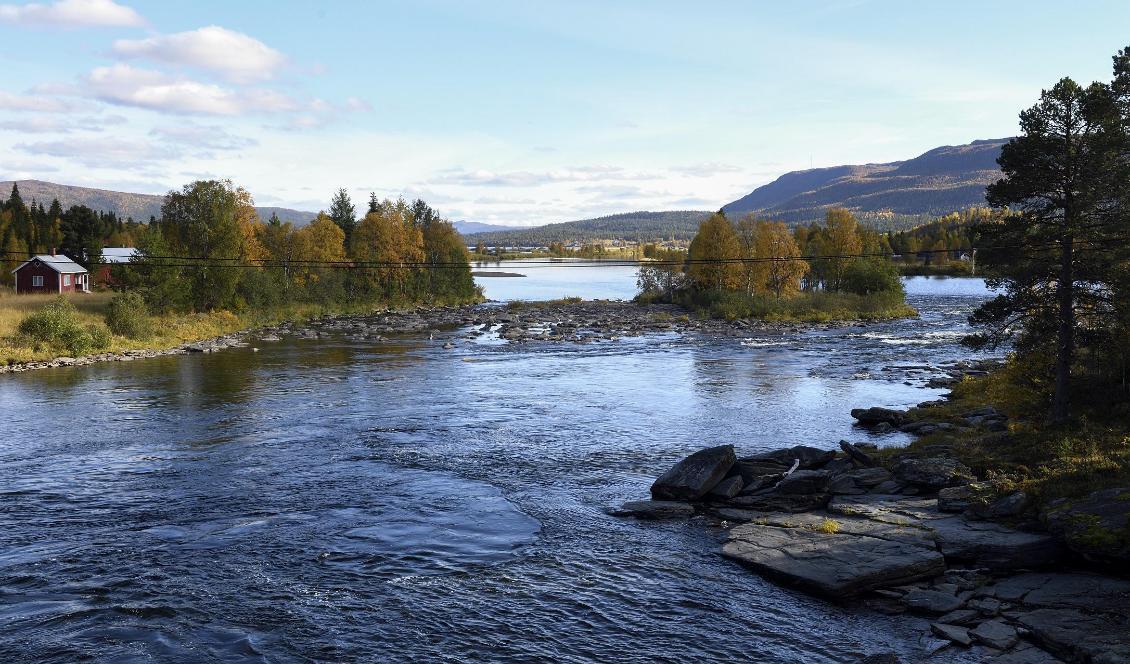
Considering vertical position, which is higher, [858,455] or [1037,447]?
[1037,447]

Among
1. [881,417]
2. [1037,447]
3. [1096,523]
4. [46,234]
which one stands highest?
[46,234]

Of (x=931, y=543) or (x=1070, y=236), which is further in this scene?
(x=1070, y=236)

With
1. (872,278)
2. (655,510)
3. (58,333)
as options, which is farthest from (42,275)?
(872,278)

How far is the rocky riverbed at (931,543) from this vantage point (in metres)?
12.3

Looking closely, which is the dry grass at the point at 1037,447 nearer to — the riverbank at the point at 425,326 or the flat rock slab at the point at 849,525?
the flat rock slab at the point at 849,525

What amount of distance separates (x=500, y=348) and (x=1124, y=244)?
130ft

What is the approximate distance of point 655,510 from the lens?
18969mm

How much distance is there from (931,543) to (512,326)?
57117 mm

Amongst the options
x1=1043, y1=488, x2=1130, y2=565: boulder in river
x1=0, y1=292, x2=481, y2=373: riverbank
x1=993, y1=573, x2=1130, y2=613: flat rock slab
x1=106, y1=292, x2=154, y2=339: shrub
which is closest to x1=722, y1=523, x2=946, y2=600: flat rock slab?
x1=993, y1=573, x2=1130, y2=613: flat rock slab

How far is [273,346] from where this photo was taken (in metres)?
55.6

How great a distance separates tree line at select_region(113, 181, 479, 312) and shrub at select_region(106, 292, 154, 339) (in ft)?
18.8

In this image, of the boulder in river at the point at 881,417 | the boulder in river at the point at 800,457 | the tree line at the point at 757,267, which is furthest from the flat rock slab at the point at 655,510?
the tree line at the point at 757,267

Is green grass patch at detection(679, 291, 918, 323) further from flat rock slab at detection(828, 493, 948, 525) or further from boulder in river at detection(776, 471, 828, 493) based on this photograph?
flat rock slab at detection(828, 493, 948, 525)

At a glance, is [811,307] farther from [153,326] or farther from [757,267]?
[153,326]
